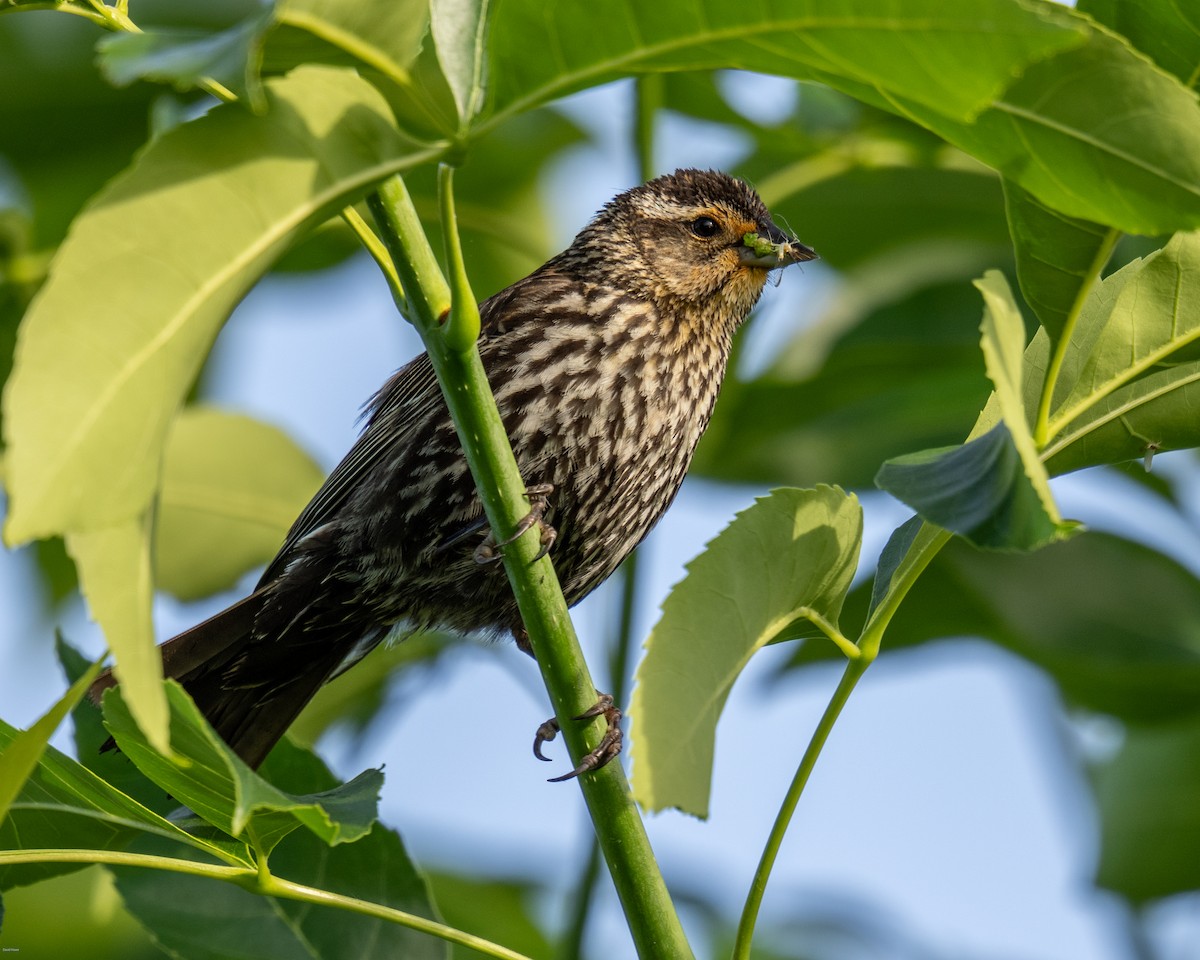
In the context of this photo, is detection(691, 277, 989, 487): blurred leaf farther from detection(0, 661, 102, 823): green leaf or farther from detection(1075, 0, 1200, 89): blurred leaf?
detection(0, 661, 102, 823): green leaf

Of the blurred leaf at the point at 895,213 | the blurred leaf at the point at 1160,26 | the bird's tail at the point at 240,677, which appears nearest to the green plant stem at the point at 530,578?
the blurred leaf at the point at 1160,26

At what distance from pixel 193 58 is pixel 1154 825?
2947mm

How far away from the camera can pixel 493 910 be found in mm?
3877

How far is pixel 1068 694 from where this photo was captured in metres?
3.72

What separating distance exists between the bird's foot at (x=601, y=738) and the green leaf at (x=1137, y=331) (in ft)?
2.05

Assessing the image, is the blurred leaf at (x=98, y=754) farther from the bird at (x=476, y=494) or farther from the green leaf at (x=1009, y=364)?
the green leaf at (x=1009, y=364)

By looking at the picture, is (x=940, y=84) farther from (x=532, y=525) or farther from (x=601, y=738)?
(x=601, y=738)

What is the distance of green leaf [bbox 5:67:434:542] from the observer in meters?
1.12

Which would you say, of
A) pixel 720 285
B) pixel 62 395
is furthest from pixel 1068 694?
pixel 62 395

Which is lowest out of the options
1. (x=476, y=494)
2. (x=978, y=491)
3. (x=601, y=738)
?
(x=601, y=738)

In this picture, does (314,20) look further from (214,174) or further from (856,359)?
(856,359)

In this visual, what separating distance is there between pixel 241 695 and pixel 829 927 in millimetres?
1702

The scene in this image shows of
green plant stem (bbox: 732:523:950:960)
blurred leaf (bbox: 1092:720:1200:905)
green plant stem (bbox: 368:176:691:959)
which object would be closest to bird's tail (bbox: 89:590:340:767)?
green plant stem (bbox: 368:176:691:959)

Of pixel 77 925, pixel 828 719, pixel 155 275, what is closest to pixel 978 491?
pixel 828 719
